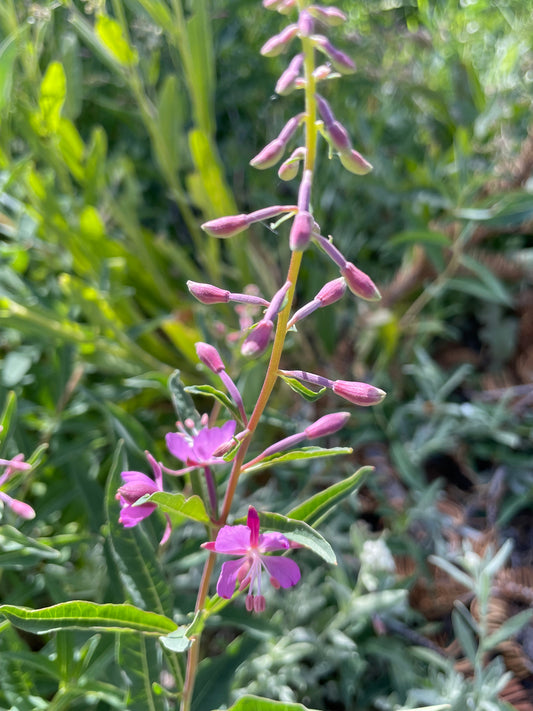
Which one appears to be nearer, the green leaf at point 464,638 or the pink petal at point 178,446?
the pink petal at point 178,446

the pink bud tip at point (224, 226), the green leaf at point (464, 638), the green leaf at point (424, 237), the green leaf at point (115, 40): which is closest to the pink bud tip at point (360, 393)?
the pink bud tip at point (224, 226)

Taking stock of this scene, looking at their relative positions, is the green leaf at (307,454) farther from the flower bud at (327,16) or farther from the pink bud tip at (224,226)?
the flower bud at (327,16)

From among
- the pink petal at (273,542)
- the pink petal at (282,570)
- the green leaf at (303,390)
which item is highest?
the green leaf at (303,390)

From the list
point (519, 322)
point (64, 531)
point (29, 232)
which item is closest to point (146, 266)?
point (29, 232)

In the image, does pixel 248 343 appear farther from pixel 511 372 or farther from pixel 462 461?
pixel 511 372

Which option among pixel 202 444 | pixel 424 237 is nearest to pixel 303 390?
pixel 202 444

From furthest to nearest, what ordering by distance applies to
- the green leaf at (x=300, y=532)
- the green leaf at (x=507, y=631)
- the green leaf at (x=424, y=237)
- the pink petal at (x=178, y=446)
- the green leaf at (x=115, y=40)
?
the green leaf at (x=424, y=237)
the green leaf at (x=115, y=40)
the green leaf at (x=507, y=631)
the pink petal at (x=178, y=446)
the green leaf at (x=300, y=532)
